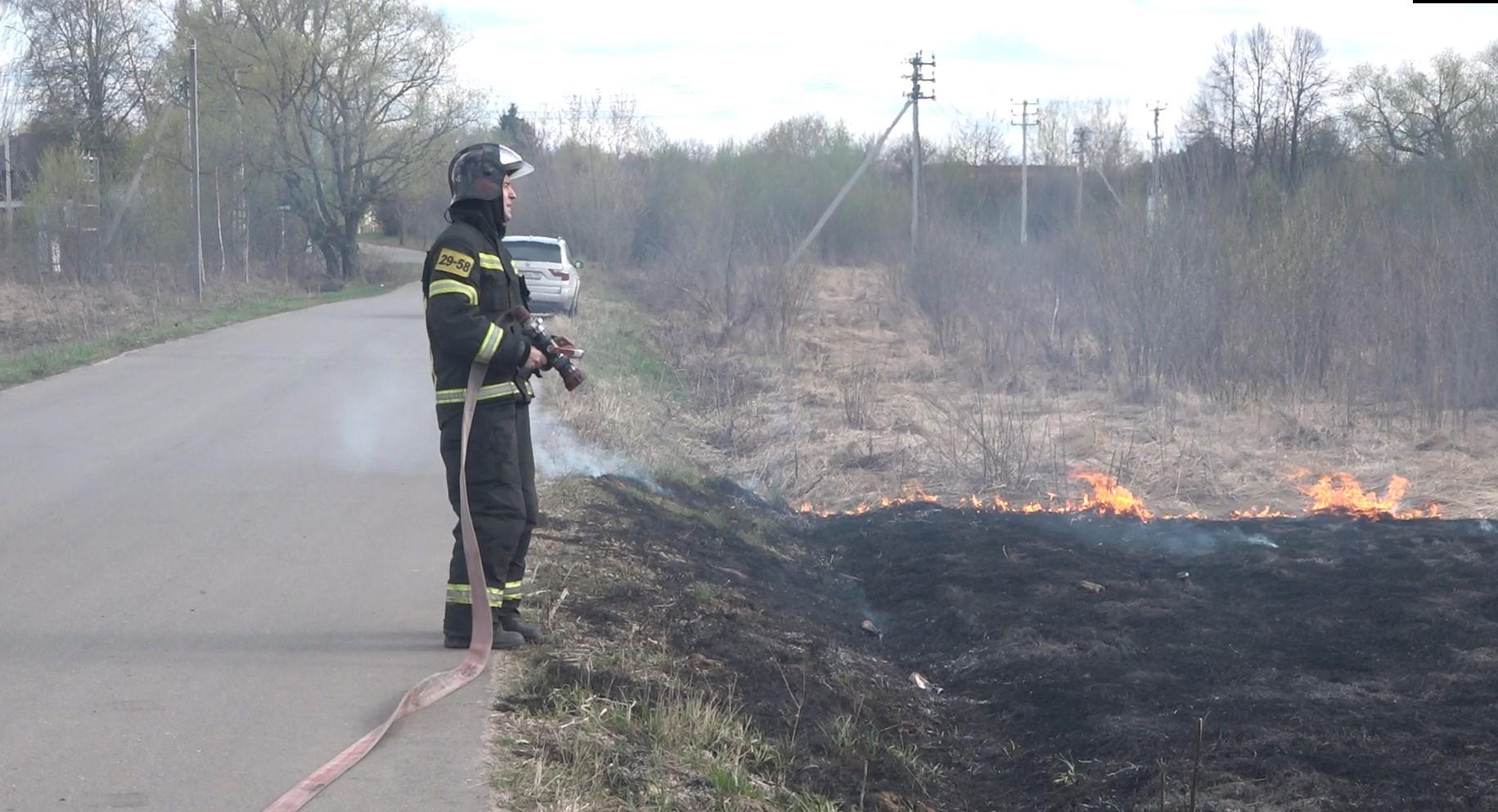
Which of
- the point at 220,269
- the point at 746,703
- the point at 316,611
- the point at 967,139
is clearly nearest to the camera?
the point at 746,703

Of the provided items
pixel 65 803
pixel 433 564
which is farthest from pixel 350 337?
pixel 65 803

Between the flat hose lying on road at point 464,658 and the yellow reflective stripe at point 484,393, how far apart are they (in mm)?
27

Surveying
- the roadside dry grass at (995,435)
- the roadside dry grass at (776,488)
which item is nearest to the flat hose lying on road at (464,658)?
the roadside dry grass at (776,488)

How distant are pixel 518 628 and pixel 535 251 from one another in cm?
2120

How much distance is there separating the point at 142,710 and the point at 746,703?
221 cm

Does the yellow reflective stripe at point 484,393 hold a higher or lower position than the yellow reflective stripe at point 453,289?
lower

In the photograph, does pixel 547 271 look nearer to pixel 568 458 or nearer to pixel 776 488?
pixel 776 488

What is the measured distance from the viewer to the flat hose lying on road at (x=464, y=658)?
4.46 m

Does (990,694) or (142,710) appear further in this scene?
(990,694)

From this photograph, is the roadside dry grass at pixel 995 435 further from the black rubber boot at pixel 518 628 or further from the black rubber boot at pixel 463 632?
the black rubber boot at pixel 463 632

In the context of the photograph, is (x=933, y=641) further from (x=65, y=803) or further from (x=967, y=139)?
(x=967, y=139)

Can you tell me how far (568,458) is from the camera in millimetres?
11539

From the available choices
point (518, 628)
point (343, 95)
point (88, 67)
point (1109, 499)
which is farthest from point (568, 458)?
point (88, 67)

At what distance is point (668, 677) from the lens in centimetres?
571
